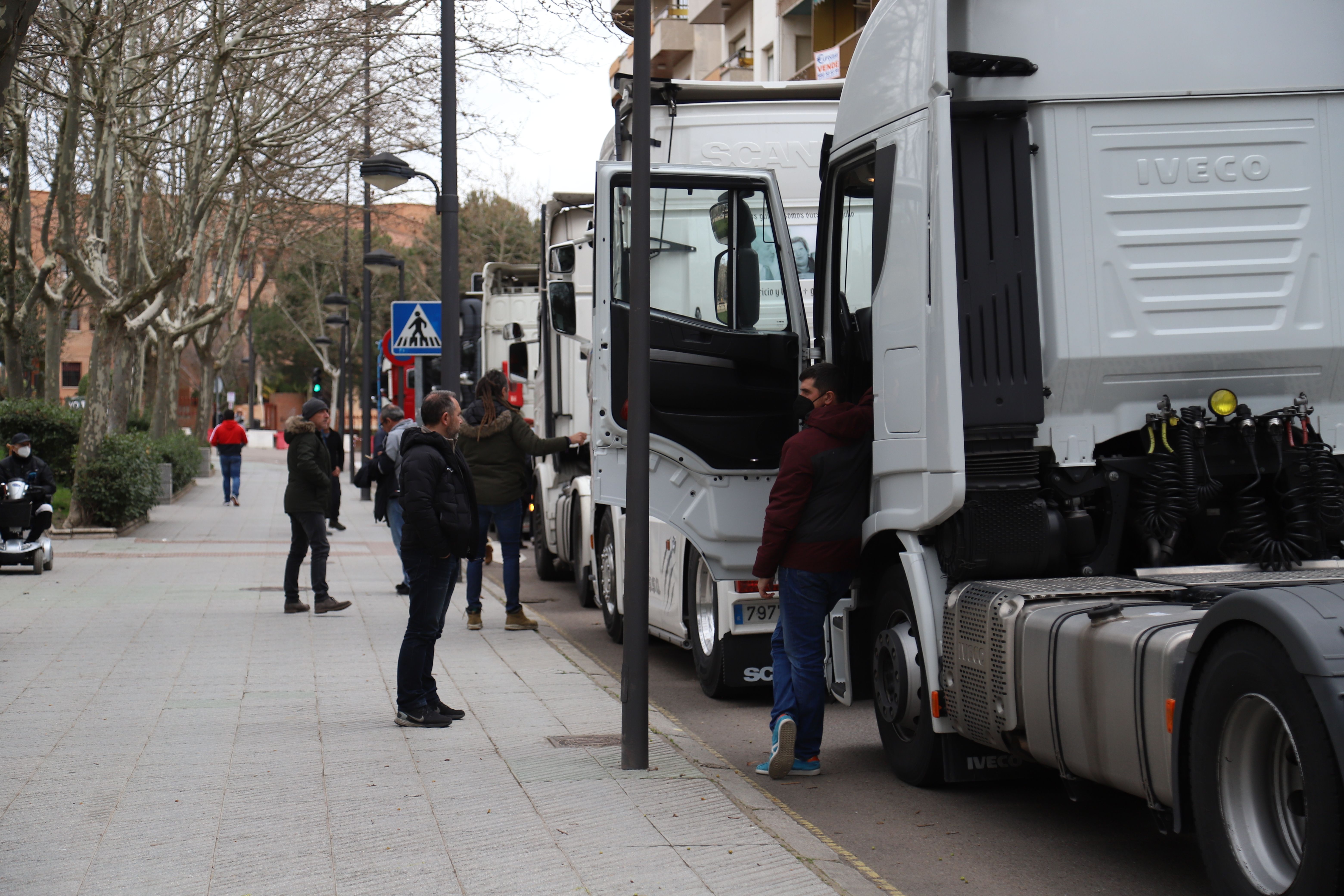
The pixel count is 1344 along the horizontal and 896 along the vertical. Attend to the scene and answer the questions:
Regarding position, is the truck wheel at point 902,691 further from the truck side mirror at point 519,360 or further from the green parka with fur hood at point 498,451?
the truck side mirror at point 519,360

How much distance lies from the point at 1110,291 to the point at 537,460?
10469mm

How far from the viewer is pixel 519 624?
38.1 feet

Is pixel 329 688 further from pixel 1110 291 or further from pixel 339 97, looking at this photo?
pixel 339 97

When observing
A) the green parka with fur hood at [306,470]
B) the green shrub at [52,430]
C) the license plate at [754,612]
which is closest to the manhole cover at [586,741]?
the license plate at [754,612]

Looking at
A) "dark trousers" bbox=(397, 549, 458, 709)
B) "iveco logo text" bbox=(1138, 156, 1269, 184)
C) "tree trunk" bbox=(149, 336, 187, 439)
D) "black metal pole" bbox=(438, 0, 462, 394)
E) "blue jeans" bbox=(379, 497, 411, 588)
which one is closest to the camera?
"iveco logo text" bbox=(1138, 156, 1269, 184)

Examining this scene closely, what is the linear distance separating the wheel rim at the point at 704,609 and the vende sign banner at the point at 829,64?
54.3 feet

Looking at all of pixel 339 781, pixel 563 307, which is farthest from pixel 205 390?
pixel 339 781

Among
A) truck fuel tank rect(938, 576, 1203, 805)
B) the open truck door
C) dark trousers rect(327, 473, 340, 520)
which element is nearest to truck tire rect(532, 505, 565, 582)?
dark trousers rect(327, 473, 340, 520)

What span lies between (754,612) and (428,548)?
1868 millimetres

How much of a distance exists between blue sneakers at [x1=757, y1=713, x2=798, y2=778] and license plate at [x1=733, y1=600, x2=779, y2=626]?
1.63 metres

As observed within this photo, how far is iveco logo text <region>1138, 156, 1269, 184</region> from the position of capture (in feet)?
19.1

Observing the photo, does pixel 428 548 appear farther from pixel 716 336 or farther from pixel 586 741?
pixel 716 336

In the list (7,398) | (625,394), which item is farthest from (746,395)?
(7,398)

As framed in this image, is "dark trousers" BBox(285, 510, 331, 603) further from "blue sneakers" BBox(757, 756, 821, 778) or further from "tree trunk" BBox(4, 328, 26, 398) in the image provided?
"tree trunk" BBox(4, 328, 26, 398)
